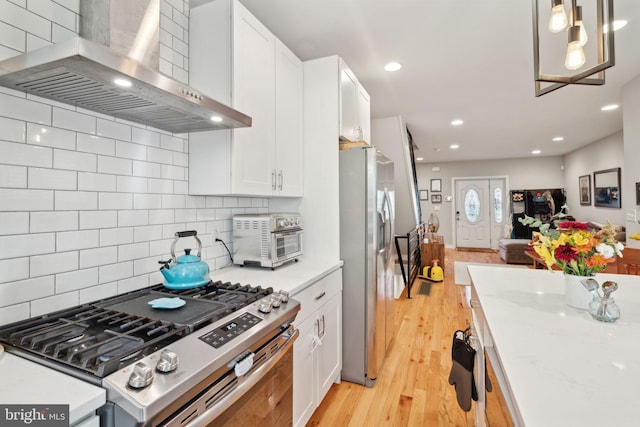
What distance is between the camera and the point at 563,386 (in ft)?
2.28

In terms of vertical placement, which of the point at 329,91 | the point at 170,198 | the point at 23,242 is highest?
the point at 329,91

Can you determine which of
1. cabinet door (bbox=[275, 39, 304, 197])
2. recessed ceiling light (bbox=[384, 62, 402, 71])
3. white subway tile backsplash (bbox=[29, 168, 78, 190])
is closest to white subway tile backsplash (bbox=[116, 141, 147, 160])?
white subway tile backsplash (bbox=[29, 168, 78, 190])

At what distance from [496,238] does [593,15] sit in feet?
25.0

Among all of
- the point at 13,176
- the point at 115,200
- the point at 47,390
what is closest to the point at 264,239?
the point at 115,200

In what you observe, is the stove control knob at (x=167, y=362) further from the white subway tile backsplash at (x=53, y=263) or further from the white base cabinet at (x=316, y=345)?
the white base cabinet at (x=316, y=345)

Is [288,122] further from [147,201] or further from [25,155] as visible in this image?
[25,155]

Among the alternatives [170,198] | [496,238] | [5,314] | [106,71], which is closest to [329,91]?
[170,198]

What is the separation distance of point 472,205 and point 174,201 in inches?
350

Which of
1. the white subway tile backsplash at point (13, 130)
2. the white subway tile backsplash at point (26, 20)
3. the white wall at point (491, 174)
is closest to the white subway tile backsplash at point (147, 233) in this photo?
the white subway tile backsplash at point (13, 130)

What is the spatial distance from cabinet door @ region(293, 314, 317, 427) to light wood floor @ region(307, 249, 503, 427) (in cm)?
23

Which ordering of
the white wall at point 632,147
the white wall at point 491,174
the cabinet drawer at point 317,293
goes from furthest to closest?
the white wall at point 491,174
the white wall at point 632,147
the cabinet drawer at point 317,293

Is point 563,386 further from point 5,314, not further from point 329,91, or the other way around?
point 329,91

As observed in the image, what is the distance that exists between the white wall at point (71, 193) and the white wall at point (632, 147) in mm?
4201

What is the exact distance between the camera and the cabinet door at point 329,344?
1949 millimetres
